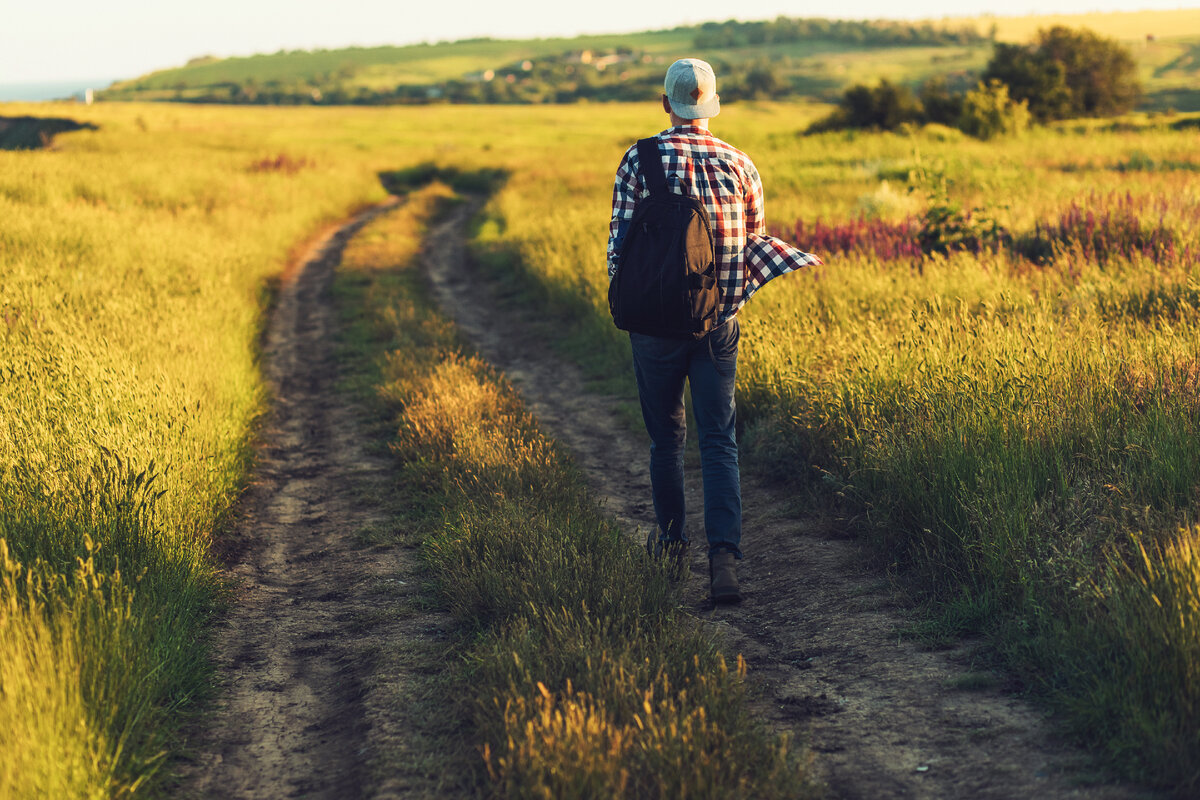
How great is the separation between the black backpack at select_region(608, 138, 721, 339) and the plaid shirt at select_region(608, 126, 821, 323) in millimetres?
57

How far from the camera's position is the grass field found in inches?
111

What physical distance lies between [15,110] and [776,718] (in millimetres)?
60888

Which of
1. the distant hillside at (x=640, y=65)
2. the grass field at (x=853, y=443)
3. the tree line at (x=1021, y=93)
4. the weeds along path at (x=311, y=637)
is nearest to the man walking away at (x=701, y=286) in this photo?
the grass field at (x=853, y=443)

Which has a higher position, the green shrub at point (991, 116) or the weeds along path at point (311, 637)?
the green shrub at point (991, 116)

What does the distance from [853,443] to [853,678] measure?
1.94 m

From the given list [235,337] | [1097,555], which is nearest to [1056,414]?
[1097,555]

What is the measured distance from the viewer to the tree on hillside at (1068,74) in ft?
120

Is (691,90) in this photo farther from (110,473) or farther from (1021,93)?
(1021,93)

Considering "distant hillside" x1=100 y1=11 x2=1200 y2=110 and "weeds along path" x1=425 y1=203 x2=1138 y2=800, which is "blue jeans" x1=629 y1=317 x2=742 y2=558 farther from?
"distant hillside" x1=100 y1=11 x2=1200 y2=110

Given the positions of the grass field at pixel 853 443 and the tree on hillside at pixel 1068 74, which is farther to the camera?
the tree on hillside at pixel 1068 74

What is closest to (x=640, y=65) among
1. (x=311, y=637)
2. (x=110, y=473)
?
(x=110, y=473)

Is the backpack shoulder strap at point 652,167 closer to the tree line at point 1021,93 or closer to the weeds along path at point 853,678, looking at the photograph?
the weeds along path at point 853,678

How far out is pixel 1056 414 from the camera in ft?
14.3

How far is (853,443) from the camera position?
16.5 feet
